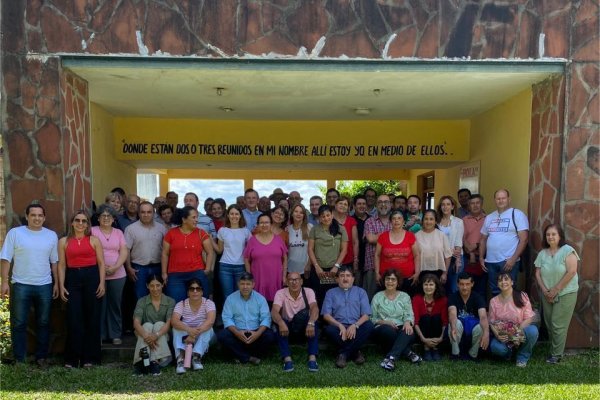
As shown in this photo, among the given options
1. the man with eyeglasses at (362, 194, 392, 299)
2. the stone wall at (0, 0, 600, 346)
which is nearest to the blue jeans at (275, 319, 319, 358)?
the man with eyeglasses at (362, 194, 392, 299)

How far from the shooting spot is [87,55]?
17.5ft

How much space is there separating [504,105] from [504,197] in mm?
2184

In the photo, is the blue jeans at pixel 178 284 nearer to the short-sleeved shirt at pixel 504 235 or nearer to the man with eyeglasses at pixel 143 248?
the man with eyeglasses at pixel 143 248

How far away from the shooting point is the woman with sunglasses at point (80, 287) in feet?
16.7

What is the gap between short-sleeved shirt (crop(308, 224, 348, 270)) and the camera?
223 inches

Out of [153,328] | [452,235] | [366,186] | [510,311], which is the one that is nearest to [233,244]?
[153,328]

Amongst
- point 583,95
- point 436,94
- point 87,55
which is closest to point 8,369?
point 87,55

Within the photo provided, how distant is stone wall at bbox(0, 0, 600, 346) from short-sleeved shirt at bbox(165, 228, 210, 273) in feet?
3.87

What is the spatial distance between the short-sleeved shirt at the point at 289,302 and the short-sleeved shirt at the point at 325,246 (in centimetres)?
42

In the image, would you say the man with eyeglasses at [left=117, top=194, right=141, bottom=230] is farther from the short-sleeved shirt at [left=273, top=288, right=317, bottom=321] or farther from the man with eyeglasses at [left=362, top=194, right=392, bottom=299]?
the man with eyeglasses at [left=362, top=194, right=392, bottom=299]

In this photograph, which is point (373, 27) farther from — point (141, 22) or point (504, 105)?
point (504, 105)

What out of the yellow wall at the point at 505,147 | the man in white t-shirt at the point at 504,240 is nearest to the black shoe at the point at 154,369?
the man in white t-shirt at the point at 504,240

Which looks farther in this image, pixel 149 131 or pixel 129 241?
pixel 149 131

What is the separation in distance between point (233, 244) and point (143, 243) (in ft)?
3.26
